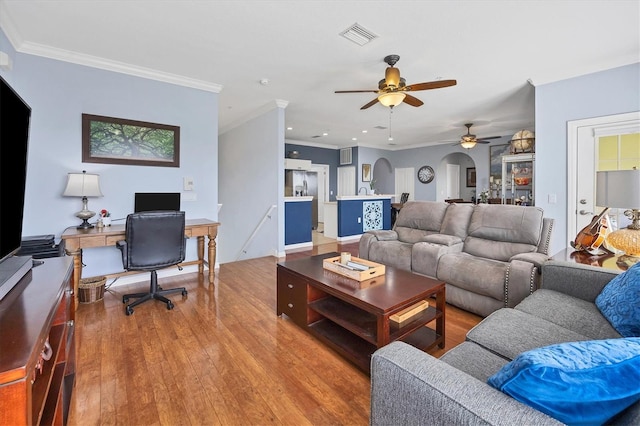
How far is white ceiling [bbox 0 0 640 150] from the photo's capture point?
244 cm

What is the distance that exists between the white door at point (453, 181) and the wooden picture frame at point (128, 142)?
809 cm

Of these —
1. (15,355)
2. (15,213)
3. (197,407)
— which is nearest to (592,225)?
(197,407)

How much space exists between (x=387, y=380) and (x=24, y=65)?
4383mm

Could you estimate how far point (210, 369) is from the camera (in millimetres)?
1918

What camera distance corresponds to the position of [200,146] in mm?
4098

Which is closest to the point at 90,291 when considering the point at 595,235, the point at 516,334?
the point at 516,334

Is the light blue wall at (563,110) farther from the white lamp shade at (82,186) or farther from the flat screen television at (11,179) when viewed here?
the white lamp shade at (82,186)

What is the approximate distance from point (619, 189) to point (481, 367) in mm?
1714

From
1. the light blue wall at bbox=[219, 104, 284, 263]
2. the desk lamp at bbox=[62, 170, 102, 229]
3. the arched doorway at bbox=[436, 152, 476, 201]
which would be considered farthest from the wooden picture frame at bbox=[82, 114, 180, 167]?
the arched doorway at bbox=[436, 152, 476, 201]

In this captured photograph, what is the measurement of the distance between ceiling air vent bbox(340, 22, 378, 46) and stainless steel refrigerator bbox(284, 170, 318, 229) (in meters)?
5.19

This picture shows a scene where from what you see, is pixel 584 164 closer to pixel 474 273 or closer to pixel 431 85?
pixel 431 85

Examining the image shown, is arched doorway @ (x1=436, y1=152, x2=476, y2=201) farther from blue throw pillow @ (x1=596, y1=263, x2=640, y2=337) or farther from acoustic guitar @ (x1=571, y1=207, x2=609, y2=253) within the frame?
blue throw pillow @ (x1=596, y1=263, x2=640, y2=337)

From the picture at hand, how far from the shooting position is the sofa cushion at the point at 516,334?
1.33 meters

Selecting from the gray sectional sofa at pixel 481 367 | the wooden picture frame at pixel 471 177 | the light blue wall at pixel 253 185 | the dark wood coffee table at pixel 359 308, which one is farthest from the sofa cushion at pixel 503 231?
the wooden picture frame at pixel 471 177
